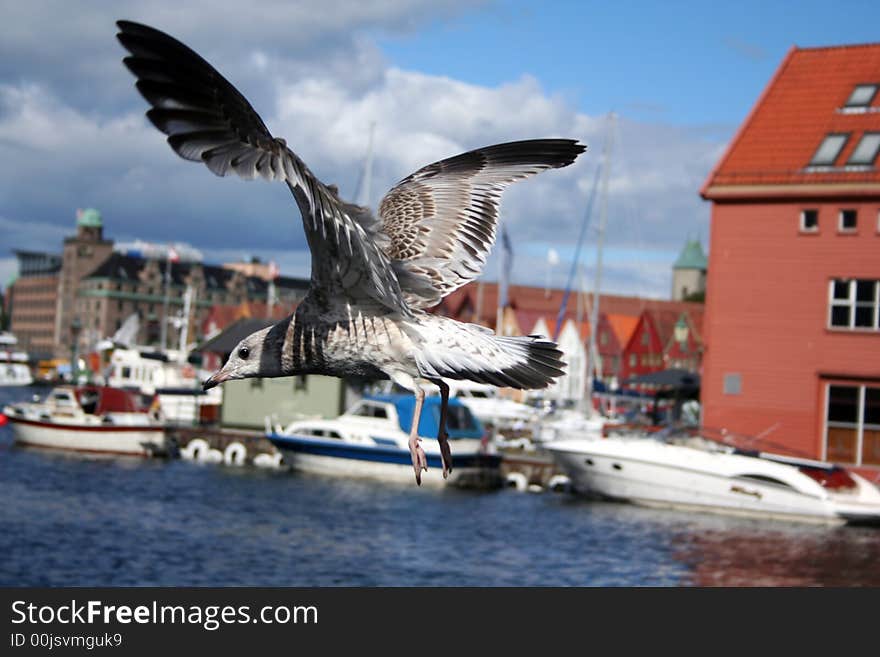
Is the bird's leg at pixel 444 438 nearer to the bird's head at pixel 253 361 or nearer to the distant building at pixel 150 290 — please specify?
the bird's head at pixel 253 361

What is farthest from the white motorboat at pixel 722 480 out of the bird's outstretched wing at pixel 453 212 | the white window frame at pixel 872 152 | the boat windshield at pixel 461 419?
the bird's outstretched wing at pixel 453 212

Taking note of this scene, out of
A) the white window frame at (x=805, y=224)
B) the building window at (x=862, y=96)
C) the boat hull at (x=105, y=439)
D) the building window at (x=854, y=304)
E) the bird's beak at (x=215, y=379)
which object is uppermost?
the building window at (x=862, y=96)

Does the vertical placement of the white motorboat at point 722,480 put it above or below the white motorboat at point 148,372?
below

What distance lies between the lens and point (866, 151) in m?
34.0

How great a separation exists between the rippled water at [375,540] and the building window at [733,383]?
5207 millimetres

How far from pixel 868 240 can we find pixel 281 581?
63.0ft

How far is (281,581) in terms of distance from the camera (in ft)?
75.9

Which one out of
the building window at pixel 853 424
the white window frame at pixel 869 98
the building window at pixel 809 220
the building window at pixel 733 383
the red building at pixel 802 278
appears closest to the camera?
the building window at pixel 853 424

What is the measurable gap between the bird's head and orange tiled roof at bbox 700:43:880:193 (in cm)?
3026

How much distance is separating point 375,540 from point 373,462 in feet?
34.0

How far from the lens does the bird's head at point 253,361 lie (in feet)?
18.3
